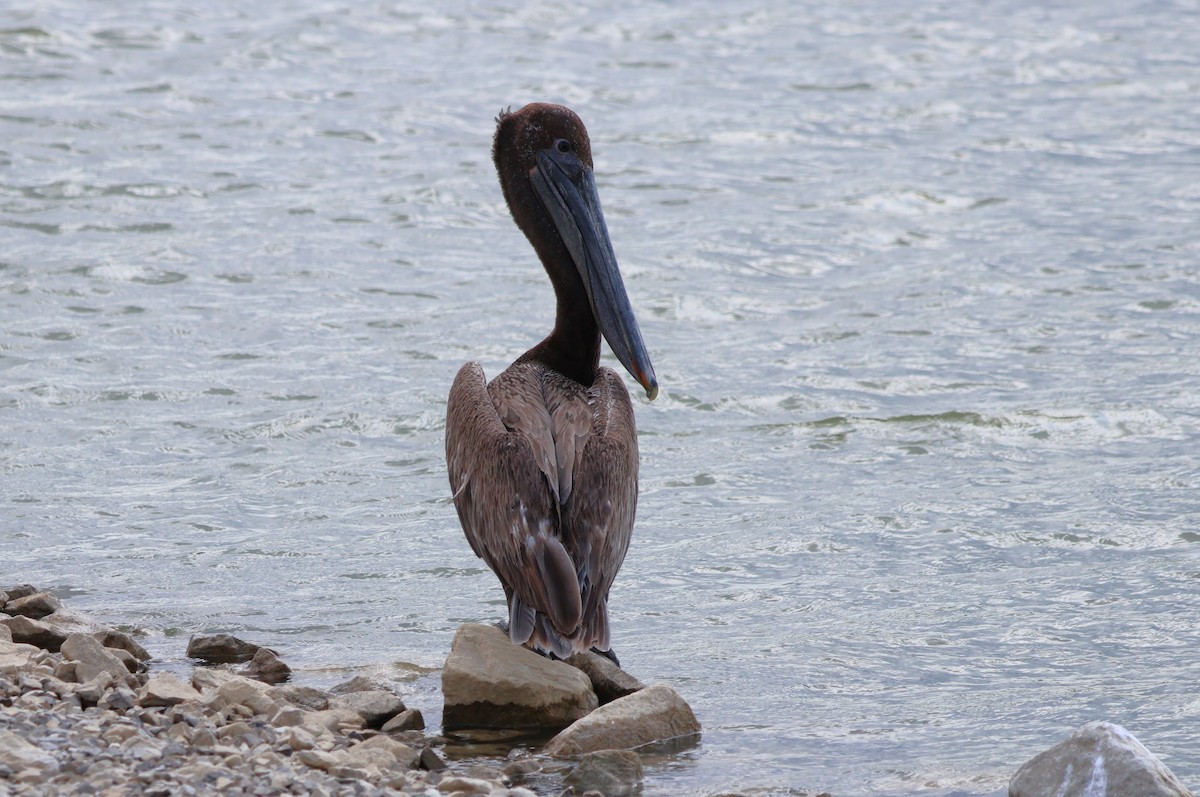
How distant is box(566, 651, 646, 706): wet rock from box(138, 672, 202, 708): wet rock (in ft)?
4.12

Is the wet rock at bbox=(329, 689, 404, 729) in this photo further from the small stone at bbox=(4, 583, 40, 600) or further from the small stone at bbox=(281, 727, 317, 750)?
the small stone at bbox=(4, 583, 40, 600)

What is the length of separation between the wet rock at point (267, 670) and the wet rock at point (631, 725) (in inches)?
43.4

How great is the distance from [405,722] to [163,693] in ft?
2.43

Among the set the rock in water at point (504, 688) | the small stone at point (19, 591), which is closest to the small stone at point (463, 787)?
the rock in water at point (504, 688)

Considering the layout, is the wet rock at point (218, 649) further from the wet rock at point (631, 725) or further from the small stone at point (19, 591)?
the wet rock at point (631, 725)

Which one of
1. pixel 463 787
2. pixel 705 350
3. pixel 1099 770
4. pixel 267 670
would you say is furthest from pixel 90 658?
pixel 705 350

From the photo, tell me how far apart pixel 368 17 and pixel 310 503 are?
13.3 meters

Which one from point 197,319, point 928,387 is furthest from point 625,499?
point 197,319

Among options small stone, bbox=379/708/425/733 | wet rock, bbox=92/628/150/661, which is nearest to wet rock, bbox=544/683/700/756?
small stone, bbox=379/708/425/733

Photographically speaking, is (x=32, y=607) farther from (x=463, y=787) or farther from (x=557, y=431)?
(x=463, y=787)

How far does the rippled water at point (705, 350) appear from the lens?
6.11 metres

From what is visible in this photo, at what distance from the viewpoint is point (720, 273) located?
11820mm

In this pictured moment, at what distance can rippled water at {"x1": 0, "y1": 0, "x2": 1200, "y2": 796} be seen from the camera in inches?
241

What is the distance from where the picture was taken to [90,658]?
509 cm
